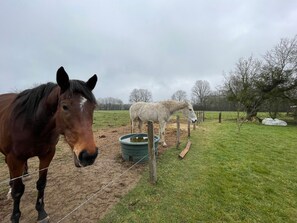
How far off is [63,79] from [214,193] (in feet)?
11.9

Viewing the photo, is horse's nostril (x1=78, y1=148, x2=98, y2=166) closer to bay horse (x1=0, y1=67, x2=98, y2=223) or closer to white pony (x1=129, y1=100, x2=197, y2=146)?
bay horse (x1=0, y1=67, x2=98, y2=223)

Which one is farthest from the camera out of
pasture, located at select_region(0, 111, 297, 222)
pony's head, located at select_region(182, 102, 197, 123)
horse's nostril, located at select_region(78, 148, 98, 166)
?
pony's head, located at select_region(182, 102, 197, 123)

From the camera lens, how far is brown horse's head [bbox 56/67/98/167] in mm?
1532

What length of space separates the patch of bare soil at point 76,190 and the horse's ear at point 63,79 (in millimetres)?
1343

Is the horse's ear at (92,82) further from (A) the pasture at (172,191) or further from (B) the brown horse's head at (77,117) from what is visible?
(A) the pasture at (172,191)

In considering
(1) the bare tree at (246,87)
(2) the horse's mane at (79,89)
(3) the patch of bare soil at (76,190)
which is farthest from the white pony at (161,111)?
(1) the bare tree at (246,87)

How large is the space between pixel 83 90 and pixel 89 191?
106 inches

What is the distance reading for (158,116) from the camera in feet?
25.4

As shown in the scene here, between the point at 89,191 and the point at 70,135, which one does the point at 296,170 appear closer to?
the point at 89,191

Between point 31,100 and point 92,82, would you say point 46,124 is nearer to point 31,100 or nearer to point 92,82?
point 31,100

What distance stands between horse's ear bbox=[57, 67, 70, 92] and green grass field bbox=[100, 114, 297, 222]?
2.20 metres

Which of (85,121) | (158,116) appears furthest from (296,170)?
(85,121)

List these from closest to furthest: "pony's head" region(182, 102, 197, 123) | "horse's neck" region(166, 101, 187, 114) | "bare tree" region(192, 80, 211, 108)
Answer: "horse's neck" region(166, 101, 187, 114), "pony's head" region(182, 102, 197, 123), "bare tree" region(192, 80, 211, 108)

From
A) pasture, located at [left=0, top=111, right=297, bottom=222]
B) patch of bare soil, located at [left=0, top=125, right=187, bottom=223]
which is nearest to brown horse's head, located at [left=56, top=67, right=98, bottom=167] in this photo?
patch of bare soil, located at [left=0, top=125, right=187, bottom=223]
